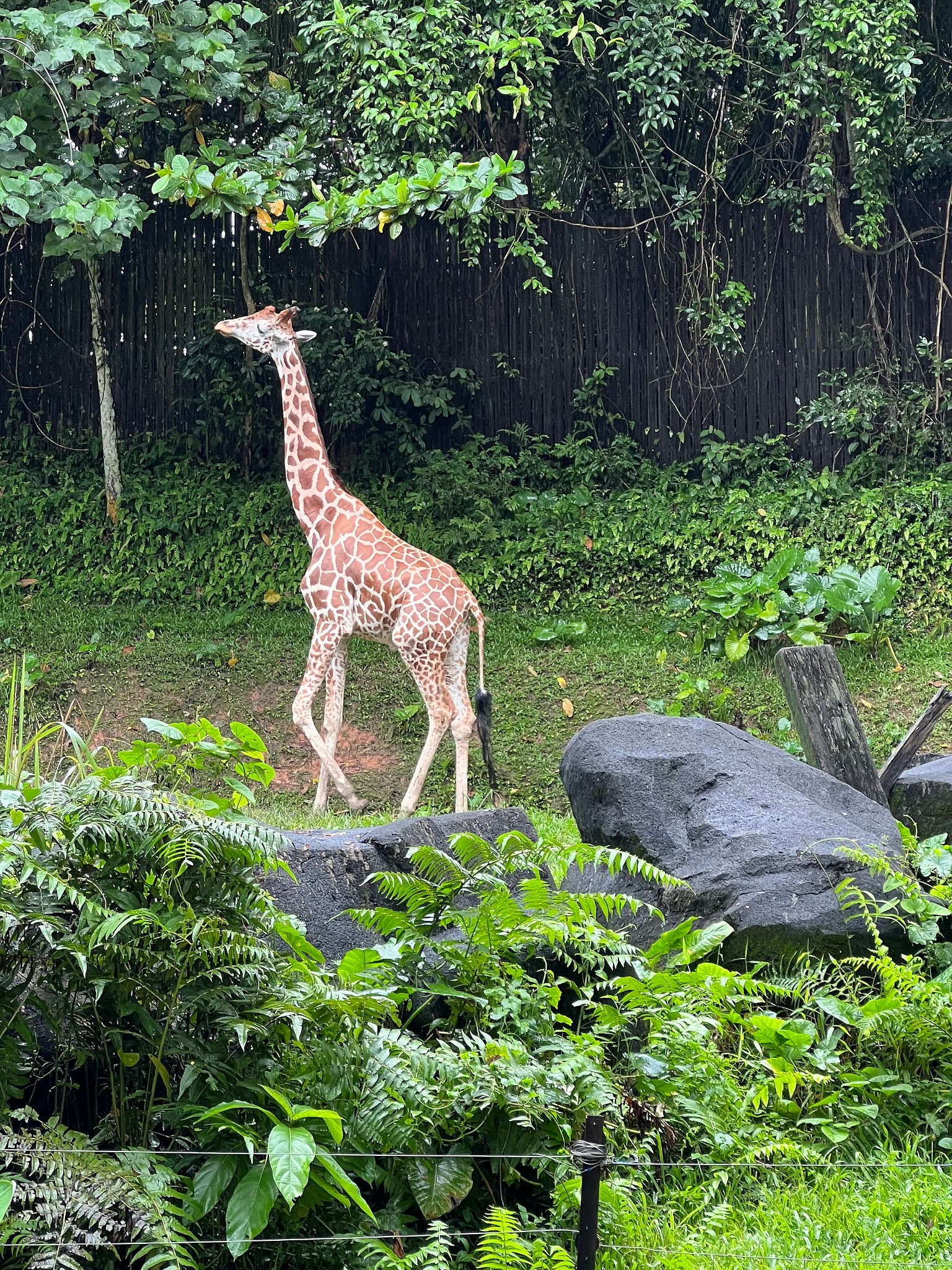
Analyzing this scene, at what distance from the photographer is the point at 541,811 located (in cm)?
930

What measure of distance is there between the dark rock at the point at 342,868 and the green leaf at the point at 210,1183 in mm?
1423

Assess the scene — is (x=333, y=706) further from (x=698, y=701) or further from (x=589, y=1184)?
(x=589, y=1184)

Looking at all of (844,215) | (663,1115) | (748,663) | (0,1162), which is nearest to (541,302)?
(844,215)

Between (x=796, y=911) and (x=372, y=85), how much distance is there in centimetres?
815

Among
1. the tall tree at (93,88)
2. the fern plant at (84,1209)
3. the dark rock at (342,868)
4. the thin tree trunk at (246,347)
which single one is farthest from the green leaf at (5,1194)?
the thin tree trunk at (246,347)

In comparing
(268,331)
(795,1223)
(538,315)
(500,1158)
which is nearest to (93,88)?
(268,331)

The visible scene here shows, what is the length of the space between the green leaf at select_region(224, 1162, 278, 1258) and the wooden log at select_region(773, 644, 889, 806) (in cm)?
408

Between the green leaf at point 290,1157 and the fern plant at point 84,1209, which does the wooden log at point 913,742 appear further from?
the fern plant at point 84,1209

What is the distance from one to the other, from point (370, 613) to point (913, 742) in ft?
11.5

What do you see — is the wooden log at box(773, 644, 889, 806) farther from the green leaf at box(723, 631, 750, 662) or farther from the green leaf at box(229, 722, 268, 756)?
the green leaf at box(723, 631, 750, 662)

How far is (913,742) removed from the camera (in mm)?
6629

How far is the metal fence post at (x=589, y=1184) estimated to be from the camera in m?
2.87

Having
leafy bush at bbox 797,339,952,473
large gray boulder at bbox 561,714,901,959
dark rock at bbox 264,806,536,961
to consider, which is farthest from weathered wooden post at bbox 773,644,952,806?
leafy bush at bbox 797,339,952,473

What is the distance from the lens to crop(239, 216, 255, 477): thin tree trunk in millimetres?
12703
